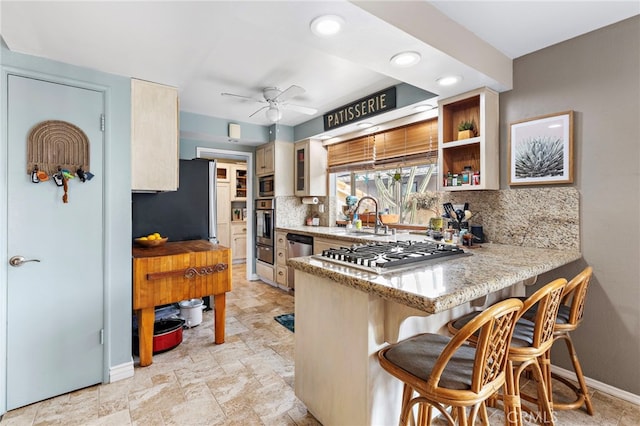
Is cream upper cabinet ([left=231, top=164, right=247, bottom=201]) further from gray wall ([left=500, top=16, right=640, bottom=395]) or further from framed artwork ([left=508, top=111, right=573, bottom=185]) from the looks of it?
gray wall ([left=500, top=16, right=640, bottom=395])

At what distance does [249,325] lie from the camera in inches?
126

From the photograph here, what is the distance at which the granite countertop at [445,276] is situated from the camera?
113 cm

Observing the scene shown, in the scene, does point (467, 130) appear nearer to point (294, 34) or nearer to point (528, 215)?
point (528, 215)

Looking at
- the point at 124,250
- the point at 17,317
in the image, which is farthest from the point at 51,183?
the point at 17,317

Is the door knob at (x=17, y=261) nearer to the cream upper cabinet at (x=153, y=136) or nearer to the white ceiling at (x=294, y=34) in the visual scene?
the cream upper cabinet at (x=153, y=136)

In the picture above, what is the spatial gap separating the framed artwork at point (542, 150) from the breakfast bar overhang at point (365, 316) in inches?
30.4

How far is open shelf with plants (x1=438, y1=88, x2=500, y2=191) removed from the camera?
8.07ft

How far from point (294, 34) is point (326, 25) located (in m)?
0.19

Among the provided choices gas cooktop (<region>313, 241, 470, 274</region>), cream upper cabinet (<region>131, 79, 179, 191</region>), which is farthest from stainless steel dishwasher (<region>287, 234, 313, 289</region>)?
gas cooktop (<region>313, 241, 470, 274</region>)

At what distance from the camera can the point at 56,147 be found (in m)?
1.96

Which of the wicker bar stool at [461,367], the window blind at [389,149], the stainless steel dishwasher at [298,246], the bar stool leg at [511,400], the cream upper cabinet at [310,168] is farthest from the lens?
the cream upper cabinet at [310,168]

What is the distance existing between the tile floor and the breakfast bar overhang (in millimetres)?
341

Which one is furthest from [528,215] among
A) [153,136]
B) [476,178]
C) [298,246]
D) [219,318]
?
[153,136]

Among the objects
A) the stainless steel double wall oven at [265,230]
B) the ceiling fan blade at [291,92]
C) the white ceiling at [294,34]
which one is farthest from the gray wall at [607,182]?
the stainless steel double wall oven at [265,230]
